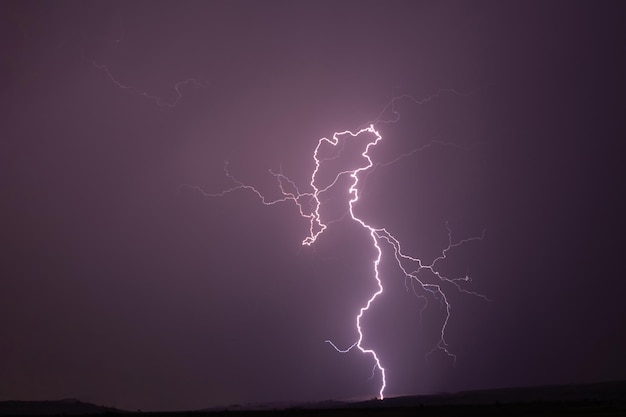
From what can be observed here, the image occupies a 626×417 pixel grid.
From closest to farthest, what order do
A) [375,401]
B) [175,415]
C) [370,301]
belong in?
[175,415] < [370,301] < [375,401]

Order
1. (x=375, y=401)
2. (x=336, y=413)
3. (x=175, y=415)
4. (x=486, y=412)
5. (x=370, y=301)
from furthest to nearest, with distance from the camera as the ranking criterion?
(x=375, y=401) → (x=370, y=301) → (x=175, y=415) → (x=336, y=413) → (x=486, y=412)

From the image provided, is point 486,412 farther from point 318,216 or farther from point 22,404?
point 22,404

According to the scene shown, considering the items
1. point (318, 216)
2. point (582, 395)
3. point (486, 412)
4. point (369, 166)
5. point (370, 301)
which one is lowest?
point (486, 412)

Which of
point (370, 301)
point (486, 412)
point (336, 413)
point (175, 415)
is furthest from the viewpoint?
point (370, 301)

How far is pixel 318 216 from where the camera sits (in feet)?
66.7

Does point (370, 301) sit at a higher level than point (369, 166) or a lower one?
lower

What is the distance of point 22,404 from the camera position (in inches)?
874

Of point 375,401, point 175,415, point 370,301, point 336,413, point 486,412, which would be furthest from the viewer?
point 375,401

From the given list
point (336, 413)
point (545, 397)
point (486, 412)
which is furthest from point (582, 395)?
point (336, 413)

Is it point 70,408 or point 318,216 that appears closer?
point 318,216

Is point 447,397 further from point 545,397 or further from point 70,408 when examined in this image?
point 70,408

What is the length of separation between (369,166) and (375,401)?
27.3ft

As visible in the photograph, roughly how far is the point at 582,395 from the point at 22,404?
19240 mm

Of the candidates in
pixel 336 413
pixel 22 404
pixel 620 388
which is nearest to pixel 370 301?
pixel 336 413
